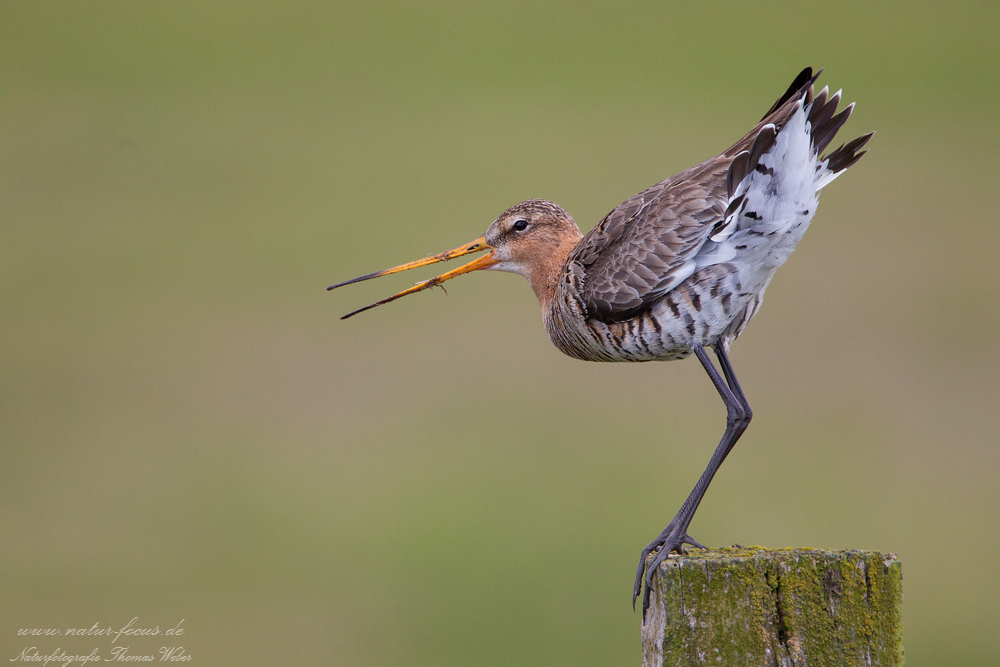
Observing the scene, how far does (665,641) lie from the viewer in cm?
478

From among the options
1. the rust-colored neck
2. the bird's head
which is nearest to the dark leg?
the rust-colored neck

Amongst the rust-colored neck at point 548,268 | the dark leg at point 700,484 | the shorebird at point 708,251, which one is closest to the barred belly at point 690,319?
the shorebird at point 708,251

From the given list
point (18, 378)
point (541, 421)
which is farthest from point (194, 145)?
point (541, 421)

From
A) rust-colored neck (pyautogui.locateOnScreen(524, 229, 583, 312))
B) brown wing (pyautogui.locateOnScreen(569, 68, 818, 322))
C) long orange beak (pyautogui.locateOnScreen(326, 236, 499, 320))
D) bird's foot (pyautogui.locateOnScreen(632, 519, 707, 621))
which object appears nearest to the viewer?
bird's foot (pyautogui.locateOnScreen(632, 519, 707, 621))

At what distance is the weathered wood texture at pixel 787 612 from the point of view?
15.3 feet

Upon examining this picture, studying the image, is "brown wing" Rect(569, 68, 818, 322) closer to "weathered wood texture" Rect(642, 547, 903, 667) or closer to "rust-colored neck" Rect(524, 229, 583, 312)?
"rust-colored neck" Rect(524, 229, 583, 312)

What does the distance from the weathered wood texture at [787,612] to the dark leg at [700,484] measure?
0.83m

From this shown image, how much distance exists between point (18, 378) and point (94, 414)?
239cm

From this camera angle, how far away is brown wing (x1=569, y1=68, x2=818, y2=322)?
6645mm

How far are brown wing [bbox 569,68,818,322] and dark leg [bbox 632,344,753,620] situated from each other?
0.51m

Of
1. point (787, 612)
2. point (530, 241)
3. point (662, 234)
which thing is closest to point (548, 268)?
point (530, 241)

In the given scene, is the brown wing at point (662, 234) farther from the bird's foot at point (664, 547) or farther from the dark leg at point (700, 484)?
the bird's foot at point (664, 547)

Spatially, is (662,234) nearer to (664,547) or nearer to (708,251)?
(708,251)

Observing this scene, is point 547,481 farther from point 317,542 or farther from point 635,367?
point 635,367
